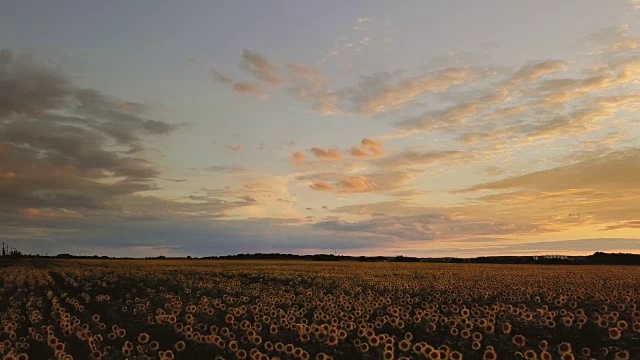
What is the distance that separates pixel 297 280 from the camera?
40031mm

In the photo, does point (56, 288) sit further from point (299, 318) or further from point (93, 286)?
point (299, 318)

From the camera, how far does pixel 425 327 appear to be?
771 inches

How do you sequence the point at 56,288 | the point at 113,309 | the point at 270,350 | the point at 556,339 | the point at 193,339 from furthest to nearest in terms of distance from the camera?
the point at 56,288 < the point at 113,309 < the point at 556,339 < the point at 193,339 < the point at 270,350

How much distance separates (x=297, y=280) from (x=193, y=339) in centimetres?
2298

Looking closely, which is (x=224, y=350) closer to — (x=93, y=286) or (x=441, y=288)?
(x=441, y=288)

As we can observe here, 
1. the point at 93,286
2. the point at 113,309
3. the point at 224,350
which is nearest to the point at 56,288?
the point at 93,286

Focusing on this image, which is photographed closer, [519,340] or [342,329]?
[519,340]

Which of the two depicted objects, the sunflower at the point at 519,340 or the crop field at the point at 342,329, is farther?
the sunflower at the point at 519,340

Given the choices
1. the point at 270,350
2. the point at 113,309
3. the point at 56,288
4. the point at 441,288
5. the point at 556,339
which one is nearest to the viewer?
the point at 270,350

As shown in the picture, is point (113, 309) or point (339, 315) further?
point (113, 309)

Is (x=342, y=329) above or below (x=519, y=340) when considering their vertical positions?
above

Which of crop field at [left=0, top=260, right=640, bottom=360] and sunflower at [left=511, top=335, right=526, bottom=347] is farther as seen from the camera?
sunflower at [left=511, top=335, right=526, bottom=347]

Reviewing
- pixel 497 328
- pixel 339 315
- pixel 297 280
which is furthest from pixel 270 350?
pixel 297 280

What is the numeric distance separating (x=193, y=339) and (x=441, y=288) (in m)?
16.9
